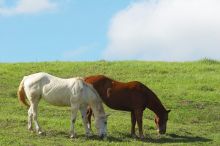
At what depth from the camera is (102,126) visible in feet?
49.6

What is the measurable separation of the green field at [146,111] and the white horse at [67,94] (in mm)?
485

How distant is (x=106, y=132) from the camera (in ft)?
49.5

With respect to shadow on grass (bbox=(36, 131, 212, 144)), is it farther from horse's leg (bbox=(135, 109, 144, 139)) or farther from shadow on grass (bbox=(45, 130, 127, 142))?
horse's leg (bbox=(135, 109, 144, 139))

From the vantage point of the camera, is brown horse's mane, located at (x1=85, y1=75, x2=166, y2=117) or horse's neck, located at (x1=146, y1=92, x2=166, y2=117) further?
horse's neck, located at (x1=146, y1=92, x2=166, y2=117)

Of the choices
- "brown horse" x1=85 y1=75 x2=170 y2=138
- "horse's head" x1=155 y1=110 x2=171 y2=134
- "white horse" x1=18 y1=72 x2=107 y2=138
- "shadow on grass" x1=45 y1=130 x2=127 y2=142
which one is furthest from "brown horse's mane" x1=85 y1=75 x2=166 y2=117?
"shadow on grass" x1=45 y1=130 x2=127 y2=142

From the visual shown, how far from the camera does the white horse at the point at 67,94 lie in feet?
49.4

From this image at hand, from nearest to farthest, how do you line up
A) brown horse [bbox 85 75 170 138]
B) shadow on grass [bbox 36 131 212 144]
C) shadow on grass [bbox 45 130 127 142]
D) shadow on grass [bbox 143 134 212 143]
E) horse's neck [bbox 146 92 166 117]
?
shadow on grass [bbox 45 130 127 142] → shadow on grass [bbox 36 131 212 144] → shadow on grass [bbox 143 134 212 143] → brown horse [bbox 85 75 170 138] → horse's neck [bbox 146 92 166 117]

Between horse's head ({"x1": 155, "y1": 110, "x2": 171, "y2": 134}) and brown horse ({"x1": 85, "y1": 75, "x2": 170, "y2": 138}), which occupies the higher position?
brown horse ({"x1": 85, "y1": 75, "x2": 170, "y2": 138})

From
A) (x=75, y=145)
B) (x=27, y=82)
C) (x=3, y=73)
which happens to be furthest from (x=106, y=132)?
(x=3, y=73)

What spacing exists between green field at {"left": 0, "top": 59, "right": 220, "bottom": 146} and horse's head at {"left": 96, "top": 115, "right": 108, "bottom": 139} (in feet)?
0.60

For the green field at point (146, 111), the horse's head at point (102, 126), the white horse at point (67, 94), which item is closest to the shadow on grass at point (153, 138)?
the green field at point (146, 111)

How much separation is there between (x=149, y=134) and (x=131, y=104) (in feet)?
3.93

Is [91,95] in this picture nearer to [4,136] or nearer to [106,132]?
[106,132]

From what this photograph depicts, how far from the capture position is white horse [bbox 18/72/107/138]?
49.4 ft
